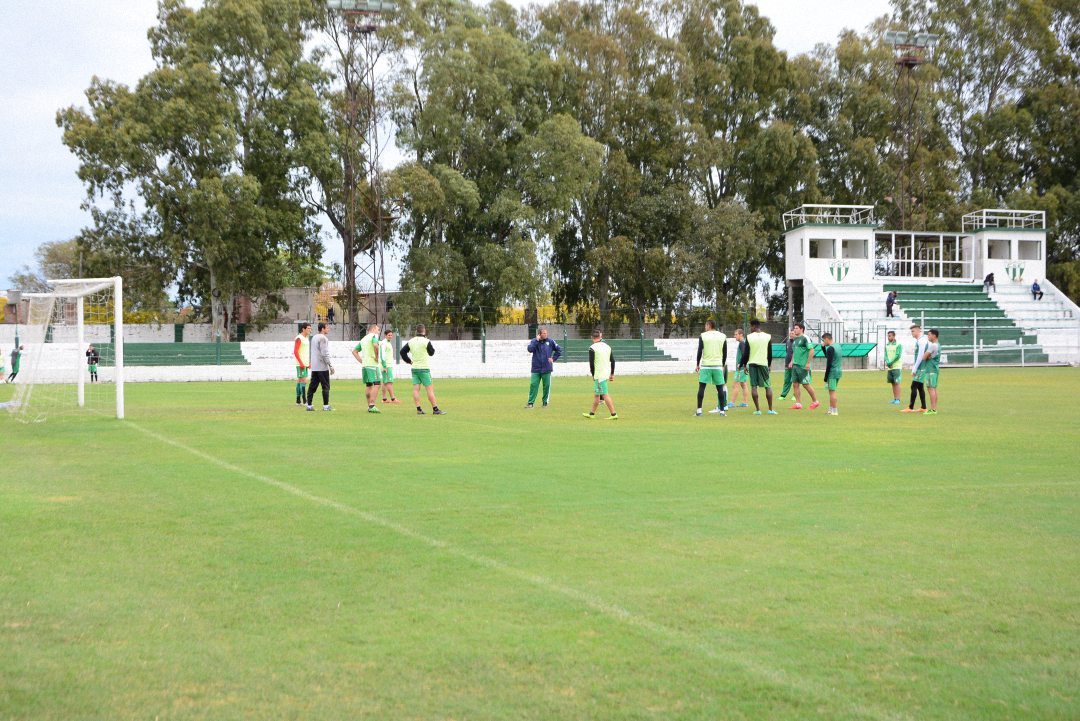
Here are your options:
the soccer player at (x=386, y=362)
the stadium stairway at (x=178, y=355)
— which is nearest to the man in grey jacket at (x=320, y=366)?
the soccer player at (x=386, y=362)

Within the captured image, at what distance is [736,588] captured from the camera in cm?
507

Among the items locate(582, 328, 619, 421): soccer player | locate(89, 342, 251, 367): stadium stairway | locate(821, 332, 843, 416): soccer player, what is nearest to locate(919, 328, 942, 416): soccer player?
locate(821, 332, 843, 416): soccer player

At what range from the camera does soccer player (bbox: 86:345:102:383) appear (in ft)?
99.2

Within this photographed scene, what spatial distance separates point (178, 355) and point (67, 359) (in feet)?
13.3

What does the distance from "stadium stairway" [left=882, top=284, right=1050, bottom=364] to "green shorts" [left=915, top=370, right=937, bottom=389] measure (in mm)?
25872

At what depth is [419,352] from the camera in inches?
667

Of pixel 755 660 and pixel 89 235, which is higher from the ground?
pixel 89 235

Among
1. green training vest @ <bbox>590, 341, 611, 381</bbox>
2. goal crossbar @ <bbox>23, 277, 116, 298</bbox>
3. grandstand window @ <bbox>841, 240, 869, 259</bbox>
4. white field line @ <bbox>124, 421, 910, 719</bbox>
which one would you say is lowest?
white field line @ <bbox>124, 421, 910, 719</bbox>

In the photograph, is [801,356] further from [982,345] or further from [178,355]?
[982,345]

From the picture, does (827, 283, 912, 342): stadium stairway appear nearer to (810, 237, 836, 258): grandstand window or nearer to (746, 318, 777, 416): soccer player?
(810, 237, 836, 258): grandstand window

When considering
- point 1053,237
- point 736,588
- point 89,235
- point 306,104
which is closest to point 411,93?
point 306,104

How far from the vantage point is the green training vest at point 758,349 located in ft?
55.9

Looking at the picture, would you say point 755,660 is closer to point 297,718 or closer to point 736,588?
point 736,588

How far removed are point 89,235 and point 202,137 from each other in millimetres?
7820
